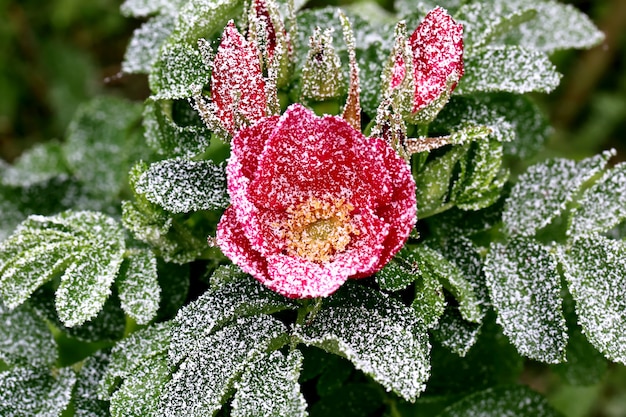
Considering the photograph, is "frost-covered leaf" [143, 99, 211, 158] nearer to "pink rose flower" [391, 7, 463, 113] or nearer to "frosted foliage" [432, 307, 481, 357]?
"pink rose flower" [391, 7, 463, 113]

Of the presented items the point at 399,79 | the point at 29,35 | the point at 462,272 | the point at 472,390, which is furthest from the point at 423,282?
the point at 29,35

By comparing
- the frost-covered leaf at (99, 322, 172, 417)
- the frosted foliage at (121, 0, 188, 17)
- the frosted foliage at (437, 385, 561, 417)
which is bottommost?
the frosted foliage at (437, 385, 561, 417)

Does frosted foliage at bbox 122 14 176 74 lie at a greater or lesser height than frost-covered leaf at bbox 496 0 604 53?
greater

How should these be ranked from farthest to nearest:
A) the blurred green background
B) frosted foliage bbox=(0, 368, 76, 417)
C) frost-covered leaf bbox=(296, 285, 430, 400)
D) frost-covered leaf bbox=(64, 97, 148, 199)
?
1. the blurred green background
2. frost-covered leaf bbox=(64, 97, 148, 199)
3. frosted foliage bbox=(0, 368, 76, 417)
4. frost-covered leaf bbox=(296, 285, 430, 400)

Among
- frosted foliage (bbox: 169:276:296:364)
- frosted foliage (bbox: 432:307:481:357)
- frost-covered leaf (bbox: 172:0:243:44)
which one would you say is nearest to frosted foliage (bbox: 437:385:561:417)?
frosted foliage (bbox: 432:307:481:357)

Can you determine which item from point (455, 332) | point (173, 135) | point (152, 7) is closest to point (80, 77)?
point (152, 7)

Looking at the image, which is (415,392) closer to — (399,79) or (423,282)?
(423,282)
